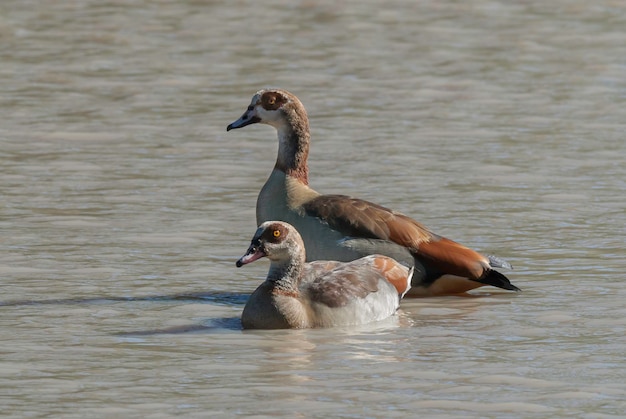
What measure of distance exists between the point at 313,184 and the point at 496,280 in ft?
13.5

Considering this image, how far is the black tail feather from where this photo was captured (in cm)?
1184

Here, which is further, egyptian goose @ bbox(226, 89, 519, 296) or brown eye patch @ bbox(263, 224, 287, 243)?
egyptian goose @ bbox(226, 89, 519, 296)

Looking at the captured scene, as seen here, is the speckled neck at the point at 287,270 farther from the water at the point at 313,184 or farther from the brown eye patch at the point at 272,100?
the brown eye patch at the point at 272,100

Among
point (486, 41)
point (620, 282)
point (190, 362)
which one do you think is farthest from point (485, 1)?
point (190, 362)

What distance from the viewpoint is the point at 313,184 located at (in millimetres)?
15789

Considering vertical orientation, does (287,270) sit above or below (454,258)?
above

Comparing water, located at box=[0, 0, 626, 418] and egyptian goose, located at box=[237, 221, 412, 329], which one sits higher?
egyptian goose, located at box=[237, 221, 412, 329]

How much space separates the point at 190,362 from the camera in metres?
9.76

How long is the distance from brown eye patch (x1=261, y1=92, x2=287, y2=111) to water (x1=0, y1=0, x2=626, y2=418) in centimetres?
109

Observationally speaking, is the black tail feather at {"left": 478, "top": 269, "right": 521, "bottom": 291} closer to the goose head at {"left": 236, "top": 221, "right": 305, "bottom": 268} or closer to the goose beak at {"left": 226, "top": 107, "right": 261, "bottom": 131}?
the goose head at {"left": 236, "top": 221, "right": 305, "bottom": 268}

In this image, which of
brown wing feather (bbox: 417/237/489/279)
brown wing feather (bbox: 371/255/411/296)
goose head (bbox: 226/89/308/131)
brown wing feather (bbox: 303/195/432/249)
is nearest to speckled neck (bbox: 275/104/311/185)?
goose head (bbox: 226/89/308/131)

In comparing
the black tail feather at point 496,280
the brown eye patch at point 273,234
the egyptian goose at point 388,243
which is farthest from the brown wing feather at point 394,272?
the brown eye patch at point 273,234

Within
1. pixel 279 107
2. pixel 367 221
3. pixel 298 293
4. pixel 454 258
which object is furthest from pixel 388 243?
pixel 279 107

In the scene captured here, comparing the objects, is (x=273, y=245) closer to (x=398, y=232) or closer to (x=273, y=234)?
(x=273, y=234)
